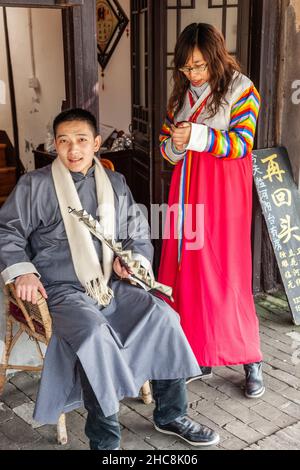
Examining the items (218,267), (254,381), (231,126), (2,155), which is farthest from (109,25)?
(254,381)

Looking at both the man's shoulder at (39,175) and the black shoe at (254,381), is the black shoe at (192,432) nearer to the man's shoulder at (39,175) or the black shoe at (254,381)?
the black shoe at (254,381)

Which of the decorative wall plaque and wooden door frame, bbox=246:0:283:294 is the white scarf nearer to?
wooden door frame, bbox=246:0:283:294

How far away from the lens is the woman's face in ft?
8.79

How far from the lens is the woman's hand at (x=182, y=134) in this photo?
2.65 metres

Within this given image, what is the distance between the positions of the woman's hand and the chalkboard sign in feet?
3.64

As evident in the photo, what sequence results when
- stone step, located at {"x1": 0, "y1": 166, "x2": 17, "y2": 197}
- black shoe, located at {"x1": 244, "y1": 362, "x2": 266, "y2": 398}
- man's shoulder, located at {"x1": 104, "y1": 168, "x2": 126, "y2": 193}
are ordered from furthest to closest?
stone step, located at {"x1": 0, "y1": 166, "x2": 17, "y2": 197}, black shoe, located at {"x1": 244, "y1": 362, "x2": 266, "y2": 398}, man's shoulder, located at {"x1": 104, "y1": 168, "x2": 126, "y2": 193}

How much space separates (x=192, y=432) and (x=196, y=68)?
1673 mm

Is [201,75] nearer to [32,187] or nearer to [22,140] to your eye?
[32,187]

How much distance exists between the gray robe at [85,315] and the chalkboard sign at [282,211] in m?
1.19

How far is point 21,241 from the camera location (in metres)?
2.59

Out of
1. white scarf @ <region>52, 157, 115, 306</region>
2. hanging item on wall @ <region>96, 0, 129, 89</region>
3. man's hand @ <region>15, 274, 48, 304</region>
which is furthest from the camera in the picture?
hanging item on wall @ <region>96, 0, 129, 89</region>

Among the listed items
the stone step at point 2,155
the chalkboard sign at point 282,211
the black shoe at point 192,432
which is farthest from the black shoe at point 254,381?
the stone step at point 2,155

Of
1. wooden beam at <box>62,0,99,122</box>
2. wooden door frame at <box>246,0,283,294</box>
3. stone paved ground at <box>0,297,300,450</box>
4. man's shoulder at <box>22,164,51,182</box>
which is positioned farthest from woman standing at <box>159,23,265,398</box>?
wooden door frame at <box>246,0,283,294</box>

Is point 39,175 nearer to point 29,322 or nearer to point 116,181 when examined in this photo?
point 116,181
